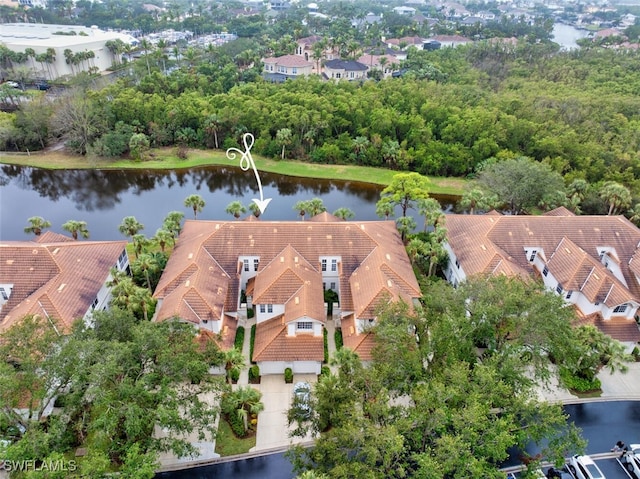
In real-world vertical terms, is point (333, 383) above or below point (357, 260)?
above

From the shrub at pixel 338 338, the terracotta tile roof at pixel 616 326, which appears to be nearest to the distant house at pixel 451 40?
the terracotta tile roof at pixel 616 326

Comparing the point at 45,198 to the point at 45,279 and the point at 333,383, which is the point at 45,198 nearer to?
the point at 45,279

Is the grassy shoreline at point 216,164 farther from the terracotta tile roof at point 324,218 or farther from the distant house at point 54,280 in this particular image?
the distant house at point 54,280

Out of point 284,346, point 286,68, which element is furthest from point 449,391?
point 286,68

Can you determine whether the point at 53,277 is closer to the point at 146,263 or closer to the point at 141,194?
the point at 146,263

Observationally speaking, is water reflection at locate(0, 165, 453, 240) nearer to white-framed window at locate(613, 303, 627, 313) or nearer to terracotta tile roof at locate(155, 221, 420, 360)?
terracotta tile roof at locate(155, 221, 420, 360)

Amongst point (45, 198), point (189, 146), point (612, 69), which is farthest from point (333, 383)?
point (612, 69)
